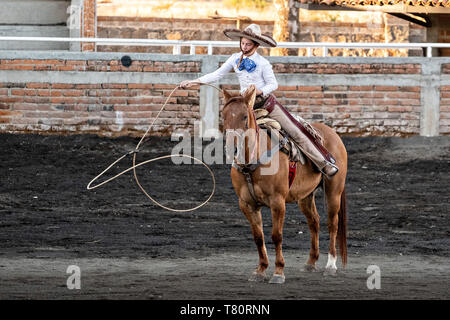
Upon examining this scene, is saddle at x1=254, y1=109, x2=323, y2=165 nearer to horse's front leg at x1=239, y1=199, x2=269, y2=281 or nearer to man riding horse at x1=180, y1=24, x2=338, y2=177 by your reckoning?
man riding horse at x1=180, y1=24, x2=338, y2=177

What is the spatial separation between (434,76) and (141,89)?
5822 mm

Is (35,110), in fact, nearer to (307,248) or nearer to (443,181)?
(443,181)

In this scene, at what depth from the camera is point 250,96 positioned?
10.6 meters

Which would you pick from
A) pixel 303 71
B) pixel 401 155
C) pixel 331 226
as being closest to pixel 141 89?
pixel 303 71

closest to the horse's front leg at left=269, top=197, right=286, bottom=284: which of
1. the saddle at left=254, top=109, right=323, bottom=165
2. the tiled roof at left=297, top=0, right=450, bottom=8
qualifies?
the saddle at left=254, top=109, right=323, bottom=165

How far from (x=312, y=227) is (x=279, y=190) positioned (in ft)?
3.92

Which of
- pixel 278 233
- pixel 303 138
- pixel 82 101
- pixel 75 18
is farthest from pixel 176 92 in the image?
pixel 278 233

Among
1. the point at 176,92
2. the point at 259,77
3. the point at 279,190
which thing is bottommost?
the point at 279,190

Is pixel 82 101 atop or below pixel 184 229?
atop

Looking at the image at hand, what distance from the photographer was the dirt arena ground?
35.4 ft

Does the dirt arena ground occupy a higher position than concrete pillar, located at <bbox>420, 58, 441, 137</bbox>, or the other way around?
concrete pillar, located at <bbox>420, 58, 441, 137</bbox>

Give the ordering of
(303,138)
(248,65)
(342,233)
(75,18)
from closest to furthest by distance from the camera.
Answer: (248,65), (303,138), (342,233), (75,18)

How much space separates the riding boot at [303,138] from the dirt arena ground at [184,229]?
1.15 m

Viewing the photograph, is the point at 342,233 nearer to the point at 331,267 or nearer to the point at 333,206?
the point at 333,206
